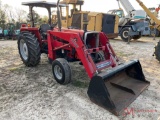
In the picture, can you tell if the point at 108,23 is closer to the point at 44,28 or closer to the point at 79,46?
the point at 44,28

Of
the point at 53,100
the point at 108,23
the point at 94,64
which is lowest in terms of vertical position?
the point at 53,100

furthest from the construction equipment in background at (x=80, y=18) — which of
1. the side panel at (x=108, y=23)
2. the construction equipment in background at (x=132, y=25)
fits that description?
the construction equipment in background at (x=132, y=25)

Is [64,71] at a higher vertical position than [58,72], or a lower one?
higher

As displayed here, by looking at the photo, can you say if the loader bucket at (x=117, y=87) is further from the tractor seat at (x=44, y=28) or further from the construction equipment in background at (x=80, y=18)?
the construction equipment in background at (x=80, y=18)

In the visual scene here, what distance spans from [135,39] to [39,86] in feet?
31.2

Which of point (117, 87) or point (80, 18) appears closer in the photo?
point (117, 87)

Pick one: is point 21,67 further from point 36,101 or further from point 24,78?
point 36,101

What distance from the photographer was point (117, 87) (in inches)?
120

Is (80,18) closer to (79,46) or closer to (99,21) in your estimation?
(99,21)

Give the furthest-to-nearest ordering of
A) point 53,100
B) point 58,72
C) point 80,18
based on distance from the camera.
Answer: point 80,18
point 58,72
point 53,100

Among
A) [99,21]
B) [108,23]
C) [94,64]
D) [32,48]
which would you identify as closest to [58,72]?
[94,64]

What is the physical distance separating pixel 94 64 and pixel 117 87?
617 millimetres

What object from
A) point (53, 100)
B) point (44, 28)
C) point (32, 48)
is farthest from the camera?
point (44, 28)


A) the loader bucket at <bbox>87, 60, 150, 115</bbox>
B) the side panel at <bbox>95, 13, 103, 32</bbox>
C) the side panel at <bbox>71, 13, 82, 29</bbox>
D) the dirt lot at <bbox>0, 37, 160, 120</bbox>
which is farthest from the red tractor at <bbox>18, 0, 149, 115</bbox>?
the side panel at <bbox>95, 13, 103, 32</bbox>
